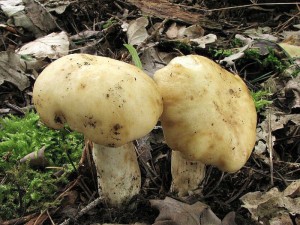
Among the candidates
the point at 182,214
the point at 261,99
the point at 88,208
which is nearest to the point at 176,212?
the point at 182,214

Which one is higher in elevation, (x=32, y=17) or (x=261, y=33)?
(x=32, y=17)

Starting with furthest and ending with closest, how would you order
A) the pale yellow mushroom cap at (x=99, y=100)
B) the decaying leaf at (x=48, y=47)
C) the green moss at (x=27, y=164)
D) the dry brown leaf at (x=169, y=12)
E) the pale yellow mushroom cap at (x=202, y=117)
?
the dry brown leaf at (x=169, y=12) → the decaying leaf at (x=48, y=47) → the green moss at (x=27, y=164) → the pale yellow mushroom cap at (x=202, y=117) → the pale yellow mushroom cap at (x=99, y=100)

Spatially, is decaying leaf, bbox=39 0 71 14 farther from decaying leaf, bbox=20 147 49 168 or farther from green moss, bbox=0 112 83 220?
decaying leaf, bbox=20 147 49 168

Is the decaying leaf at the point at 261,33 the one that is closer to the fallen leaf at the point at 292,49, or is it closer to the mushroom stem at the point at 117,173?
the fallen leaf at the point at 292,49

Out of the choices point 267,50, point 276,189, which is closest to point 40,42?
point 267,50

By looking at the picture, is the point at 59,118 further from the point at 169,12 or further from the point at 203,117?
the point at 169,12

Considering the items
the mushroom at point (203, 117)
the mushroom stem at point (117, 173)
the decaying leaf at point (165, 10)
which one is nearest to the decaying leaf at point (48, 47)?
the decaying leaf at point (165, 10)

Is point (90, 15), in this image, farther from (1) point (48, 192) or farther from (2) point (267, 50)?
(1) point (48, 192)
